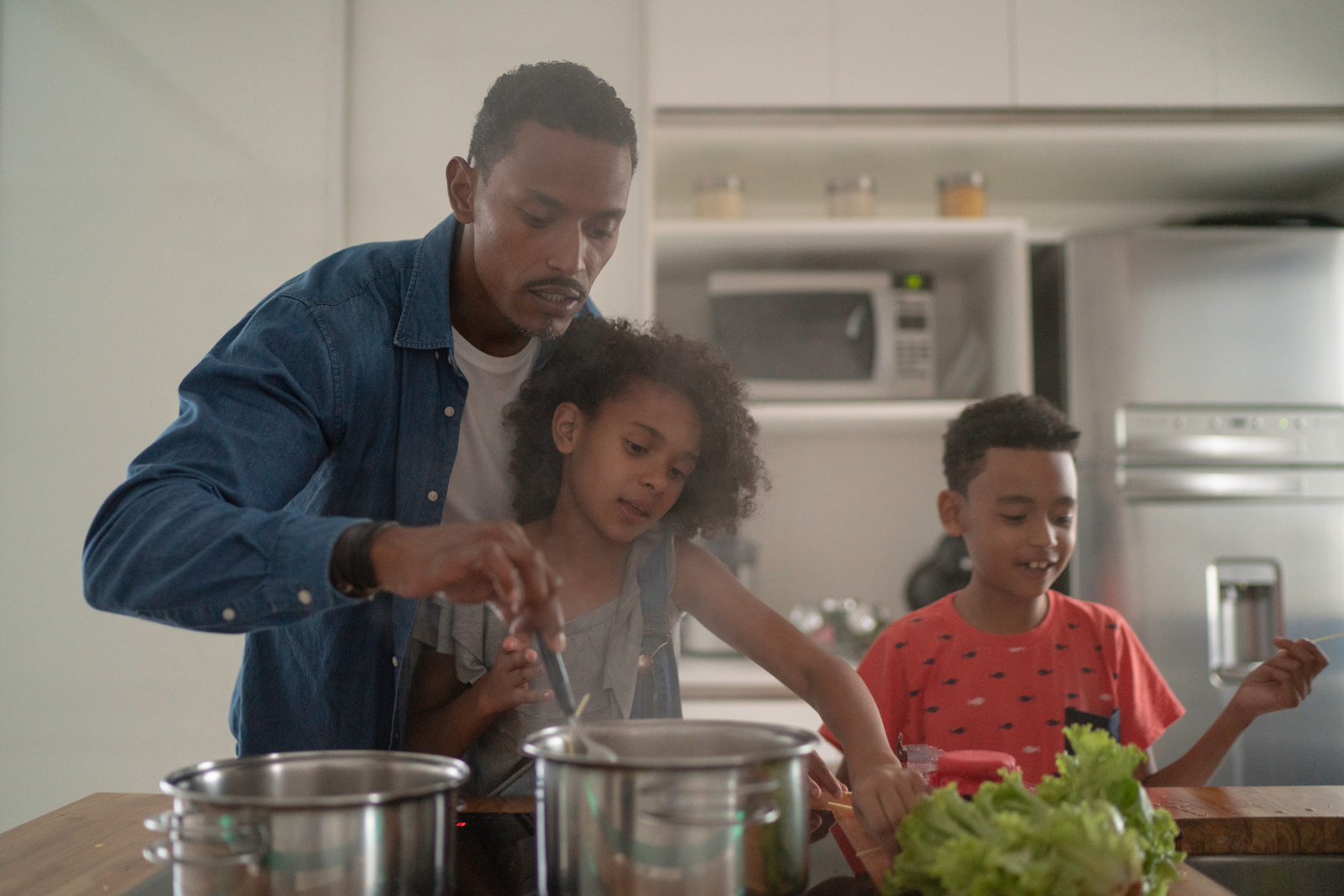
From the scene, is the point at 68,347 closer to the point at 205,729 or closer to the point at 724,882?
the point at 205,729

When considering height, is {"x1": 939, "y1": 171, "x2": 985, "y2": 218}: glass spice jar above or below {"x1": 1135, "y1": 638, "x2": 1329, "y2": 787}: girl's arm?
above

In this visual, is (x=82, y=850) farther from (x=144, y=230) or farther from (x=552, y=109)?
(x=144, y=230)

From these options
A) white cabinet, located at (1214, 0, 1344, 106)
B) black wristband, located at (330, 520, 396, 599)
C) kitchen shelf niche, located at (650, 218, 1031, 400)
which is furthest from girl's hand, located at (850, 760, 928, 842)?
white cabinet, located at (1214, 0, 1344, 106)

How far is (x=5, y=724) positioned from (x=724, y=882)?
1781mm

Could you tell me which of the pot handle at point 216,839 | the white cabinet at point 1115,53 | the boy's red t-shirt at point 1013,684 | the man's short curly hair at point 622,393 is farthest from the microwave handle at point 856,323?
the pot handle at point 216,839

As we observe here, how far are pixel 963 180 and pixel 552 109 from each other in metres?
1.33

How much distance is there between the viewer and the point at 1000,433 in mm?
1327

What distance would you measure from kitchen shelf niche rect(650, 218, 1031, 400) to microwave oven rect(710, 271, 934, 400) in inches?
2.3

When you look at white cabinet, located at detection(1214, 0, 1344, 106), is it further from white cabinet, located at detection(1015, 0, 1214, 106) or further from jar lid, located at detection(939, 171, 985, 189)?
jar lid, located at detection(939, 171, 985, 189)

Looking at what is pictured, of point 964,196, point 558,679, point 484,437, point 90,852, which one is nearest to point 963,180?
point 964,196

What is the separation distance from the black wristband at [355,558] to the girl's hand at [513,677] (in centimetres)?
23

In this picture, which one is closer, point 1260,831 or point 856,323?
point 1260,831

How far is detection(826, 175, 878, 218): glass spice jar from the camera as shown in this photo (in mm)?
2043

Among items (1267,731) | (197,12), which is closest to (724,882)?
(1267,731)
